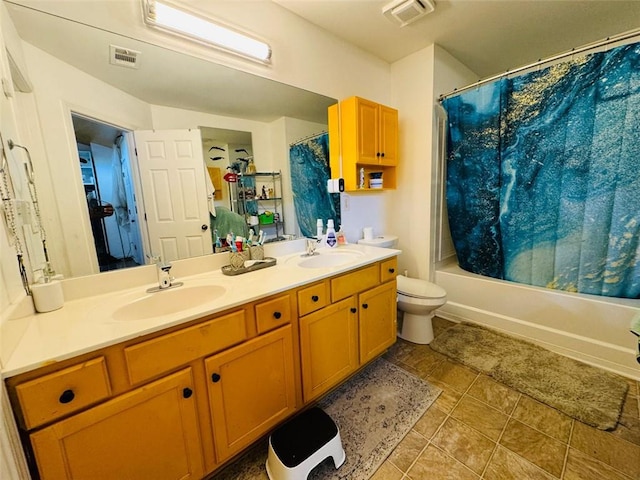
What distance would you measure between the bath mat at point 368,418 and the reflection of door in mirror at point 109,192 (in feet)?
3.63

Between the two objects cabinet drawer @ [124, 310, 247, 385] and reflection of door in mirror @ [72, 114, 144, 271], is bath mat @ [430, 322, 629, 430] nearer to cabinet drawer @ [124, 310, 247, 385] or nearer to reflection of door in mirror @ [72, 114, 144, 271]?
cabinet drawer @ [124, 310, 247, 385]

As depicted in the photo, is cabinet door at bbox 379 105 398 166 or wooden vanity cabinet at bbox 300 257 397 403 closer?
wooden vanity cabinet at bbox 300 257 397 403

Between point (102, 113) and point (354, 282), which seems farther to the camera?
point (354, 282)


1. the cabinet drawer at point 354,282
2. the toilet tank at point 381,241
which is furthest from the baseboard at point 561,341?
the cabinet drawer at point 354,282

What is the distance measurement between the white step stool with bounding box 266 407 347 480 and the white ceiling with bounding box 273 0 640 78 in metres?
2.35

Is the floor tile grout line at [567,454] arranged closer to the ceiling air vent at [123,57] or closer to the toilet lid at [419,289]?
the toilet lid at [419,289]

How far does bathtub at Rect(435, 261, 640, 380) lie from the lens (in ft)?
5.50

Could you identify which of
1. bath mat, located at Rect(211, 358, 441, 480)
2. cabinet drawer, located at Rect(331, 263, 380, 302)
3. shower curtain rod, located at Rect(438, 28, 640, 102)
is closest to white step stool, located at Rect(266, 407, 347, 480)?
bath mat, located at Rect(211, 358, 441, 480)

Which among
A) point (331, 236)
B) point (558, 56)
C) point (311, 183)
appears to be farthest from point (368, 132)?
point (558, 56)

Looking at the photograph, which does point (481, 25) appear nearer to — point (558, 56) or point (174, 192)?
point (558, 56)

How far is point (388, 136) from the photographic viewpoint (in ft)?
7.28

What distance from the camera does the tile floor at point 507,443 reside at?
1142 mm

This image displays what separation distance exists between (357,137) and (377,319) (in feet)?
4.30

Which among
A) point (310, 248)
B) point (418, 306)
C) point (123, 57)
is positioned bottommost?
point (418, 306)
